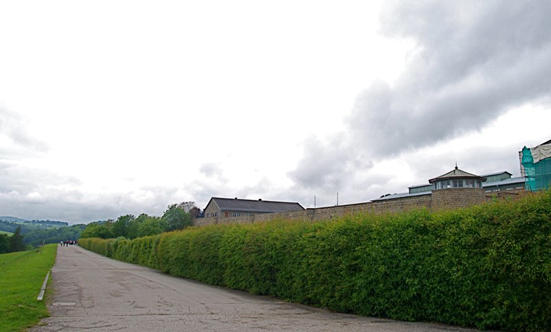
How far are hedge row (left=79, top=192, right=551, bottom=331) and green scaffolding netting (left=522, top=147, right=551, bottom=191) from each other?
21845 mm

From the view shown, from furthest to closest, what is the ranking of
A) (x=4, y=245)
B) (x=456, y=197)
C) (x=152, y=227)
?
1. (x=4, y=245)
2. (x=152, y=227)
3. (x=456, y=197)

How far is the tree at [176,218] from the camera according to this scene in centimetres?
6769

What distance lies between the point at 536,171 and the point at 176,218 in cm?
5388

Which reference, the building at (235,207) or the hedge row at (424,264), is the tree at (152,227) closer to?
the building at (235,207)

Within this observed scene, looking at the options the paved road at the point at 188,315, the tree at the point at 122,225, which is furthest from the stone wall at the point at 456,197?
the tree at the point at 122,225

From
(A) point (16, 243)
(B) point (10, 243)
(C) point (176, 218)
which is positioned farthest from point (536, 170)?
(A) point (16, 243)

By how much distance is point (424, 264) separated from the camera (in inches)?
378

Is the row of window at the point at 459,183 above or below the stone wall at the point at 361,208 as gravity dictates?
above

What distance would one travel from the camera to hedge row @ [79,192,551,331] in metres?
7.88

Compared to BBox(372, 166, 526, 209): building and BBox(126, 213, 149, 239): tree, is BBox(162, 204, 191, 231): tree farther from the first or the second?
BBox(372, 166, 526, 209): building

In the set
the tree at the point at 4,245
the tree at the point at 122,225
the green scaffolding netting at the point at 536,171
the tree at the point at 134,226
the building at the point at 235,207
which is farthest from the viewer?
the tree at the point at 4,245

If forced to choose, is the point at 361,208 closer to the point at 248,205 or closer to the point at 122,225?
the point at 248,205

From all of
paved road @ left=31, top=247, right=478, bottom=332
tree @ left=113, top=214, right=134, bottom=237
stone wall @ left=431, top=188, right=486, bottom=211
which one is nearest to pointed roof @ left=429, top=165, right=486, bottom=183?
stone wall @ left=431, top=188, right=486, bottom=211

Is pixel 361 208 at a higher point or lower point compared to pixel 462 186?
lower
